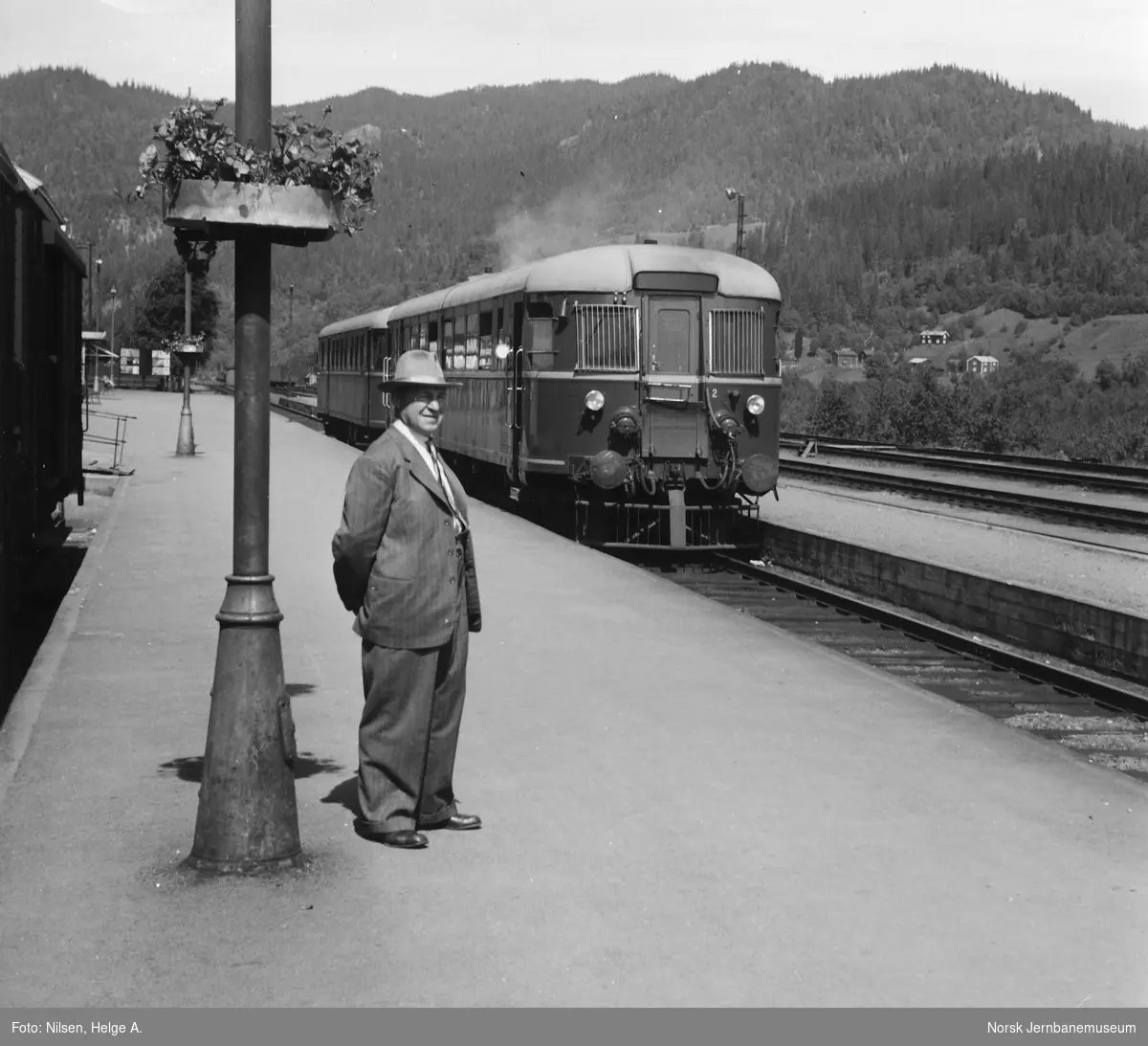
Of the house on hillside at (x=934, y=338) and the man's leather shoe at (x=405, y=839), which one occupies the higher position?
the house on hillside at (x=934, y=338)

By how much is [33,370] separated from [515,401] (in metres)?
7.96

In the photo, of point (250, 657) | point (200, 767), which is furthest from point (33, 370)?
point (250, 657)

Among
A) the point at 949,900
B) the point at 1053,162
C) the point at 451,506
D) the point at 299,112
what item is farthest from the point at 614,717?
the point at 1053,162

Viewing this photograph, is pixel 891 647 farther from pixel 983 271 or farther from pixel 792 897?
pixel 983 271

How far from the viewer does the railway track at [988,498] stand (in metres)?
21.0

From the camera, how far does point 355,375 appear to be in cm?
3666

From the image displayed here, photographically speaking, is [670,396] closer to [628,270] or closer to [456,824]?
[628,270]

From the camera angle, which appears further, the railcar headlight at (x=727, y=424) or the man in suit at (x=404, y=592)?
the railcar headlight at (x=727, y=424)

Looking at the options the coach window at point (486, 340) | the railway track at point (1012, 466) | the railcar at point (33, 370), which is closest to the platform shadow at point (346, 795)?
the railcar at point (33, 370)

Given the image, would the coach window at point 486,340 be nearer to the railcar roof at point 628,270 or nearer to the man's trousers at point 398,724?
the railcar roof at point 628,270

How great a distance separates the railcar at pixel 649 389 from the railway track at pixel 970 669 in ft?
5.17

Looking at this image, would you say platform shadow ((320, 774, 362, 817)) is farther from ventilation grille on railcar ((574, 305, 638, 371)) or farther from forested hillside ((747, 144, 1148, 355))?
forested hillside ((747, 144, 1148, 355))

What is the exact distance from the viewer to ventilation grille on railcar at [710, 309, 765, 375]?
706 inches

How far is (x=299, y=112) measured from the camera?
6.27m
